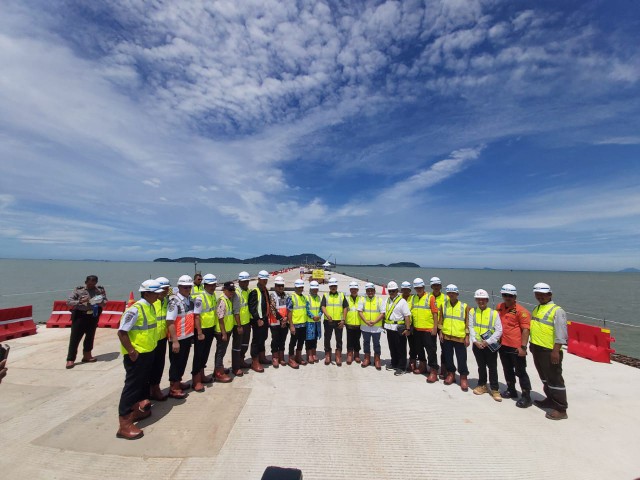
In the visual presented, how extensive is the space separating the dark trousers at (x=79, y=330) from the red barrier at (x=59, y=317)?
12.4 feet

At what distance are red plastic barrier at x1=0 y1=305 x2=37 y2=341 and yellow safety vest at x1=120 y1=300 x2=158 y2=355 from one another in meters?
6.30

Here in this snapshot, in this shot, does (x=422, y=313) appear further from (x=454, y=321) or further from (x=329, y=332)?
(x=329, y=332)

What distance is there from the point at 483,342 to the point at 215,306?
455cm

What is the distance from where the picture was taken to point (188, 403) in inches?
182

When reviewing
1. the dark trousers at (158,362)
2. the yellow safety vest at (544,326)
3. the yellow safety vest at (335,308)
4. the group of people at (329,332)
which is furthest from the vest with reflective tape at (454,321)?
the dark trousers at (158,362)

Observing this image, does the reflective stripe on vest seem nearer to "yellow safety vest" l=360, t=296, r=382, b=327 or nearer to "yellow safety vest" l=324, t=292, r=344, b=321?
"yellow safety vest" l=360, t=296, r=382, b=327

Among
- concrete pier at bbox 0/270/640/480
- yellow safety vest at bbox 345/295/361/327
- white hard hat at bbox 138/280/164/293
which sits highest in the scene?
white hard hat at bbox 138/280/164/293

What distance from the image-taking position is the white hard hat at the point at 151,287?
4.10 meters

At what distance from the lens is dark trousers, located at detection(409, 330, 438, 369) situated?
5758 mm

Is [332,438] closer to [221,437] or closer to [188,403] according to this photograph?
[221,437]

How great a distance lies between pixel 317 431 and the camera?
3885 mm

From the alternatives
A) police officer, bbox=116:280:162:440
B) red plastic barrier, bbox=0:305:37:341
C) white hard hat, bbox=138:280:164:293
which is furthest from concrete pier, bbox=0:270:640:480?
red plastic barrier, bbox=0:305:37:341

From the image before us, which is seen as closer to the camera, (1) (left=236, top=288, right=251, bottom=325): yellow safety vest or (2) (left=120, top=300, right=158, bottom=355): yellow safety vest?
(2) (left=120, top=300, right=158, bottom=355): yellow safety vest

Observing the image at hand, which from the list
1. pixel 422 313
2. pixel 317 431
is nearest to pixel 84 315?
pixel 317 431
